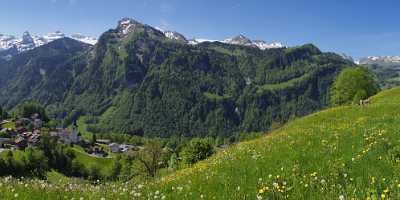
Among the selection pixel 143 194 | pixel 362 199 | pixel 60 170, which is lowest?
pixel 60 170

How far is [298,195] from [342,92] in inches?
4098

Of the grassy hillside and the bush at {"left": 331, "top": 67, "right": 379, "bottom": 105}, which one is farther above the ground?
the bush at {"left": 331, "top": 67, "right": 379, "bottom": 105}

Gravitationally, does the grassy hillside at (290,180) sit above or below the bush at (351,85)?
below

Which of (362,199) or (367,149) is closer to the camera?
(362,199)

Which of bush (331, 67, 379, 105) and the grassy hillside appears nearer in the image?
the grassy hillside

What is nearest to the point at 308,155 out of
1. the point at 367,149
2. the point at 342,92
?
the point at 367,149

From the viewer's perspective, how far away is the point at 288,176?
11633mm

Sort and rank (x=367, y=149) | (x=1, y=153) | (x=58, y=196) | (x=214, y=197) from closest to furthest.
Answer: (x=214, y=197)
(x=58, y=196)
(x=367, y=149)
(x=1, y=153)

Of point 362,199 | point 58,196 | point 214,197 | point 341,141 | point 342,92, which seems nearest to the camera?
point 362,199

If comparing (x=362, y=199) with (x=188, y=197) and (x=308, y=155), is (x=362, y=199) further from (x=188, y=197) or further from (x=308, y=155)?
(x=308, y=155)

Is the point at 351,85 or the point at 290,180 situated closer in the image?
the point at 290,180

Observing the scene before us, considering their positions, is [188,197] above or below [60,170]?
above

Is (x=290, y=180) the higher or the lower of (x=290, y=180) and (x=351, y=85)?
the lower

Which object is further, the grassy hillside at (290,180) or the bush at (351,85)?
the bush at (351,85)
